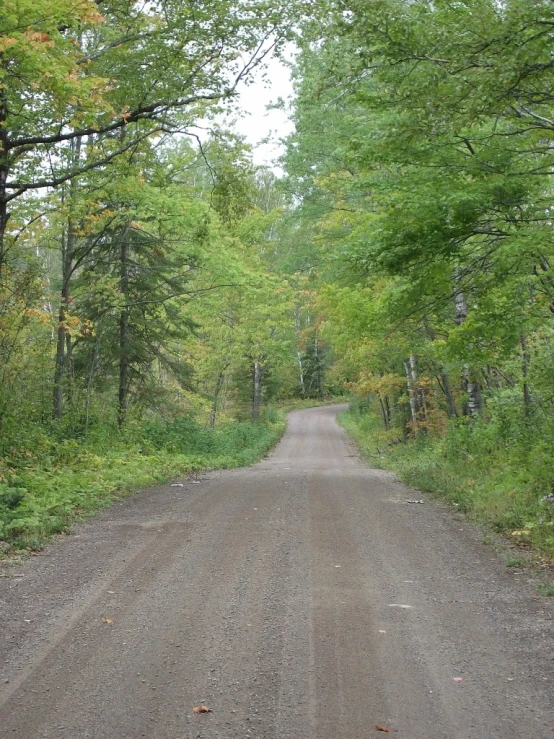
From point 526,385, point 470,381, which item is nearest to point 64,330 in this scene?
point 470,381

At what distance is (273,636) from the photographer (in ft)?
15.8

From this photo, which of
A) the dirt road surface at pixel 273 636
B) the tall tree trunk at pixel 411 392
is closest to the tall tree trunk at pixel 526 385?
the dirt road surface at pixel 273 636

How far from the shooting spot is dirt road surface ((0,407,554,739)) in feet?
11.9

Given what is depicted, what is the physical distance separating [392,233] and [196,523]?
5.00m

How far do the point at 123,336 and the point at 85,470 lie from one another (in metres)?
7.02

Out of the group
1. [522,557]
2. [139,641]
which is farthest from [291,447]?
[139,641]

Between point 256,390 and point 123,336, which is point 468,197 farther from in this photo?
point 256,390

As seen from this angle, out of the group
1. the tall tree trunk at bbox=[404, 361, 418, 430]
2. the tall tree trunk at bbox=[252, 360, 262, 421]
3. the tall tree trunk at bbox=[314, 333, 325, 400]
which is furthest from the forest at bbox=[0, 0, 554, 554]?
the tall tree trunk at bbox=[314, 333, 325, 400]

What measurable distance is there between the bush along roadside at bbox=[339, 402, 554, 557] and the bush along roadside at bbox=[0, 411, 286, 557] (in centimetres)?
581

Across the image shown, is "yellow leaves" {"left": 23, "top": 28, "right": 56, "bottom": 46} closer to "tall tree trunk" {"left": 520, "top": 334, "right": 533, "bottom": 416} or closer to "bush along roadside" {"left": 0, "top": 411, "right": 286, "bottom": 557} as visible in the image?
"bush along roadside" {"left": 0, "top": 411, "right": 286, "bottom": 557}

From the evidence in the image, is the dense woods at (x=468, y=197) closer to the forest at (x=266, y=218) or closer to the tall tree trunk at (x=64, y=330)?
the forest at (x=266, y=218)

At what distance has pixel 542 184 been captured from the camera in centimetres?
932

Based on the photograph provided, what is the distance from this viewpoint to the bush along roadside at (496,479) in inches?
337

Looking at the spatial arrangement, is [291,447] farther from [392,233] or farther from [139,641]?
[139,641]
